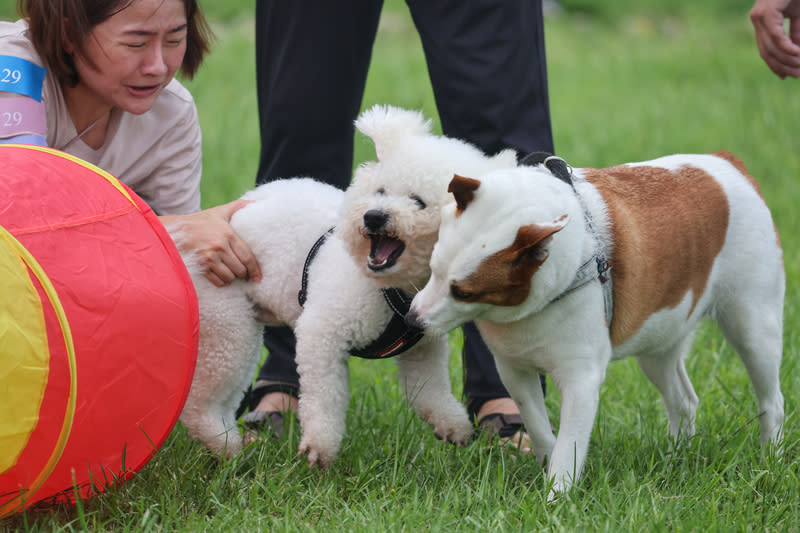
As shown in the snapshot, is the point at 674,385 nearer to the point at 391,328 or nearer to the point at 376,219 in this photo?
the point at 391,328

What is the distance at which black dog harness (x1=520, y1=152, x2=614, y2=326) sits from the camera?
92.9 inches

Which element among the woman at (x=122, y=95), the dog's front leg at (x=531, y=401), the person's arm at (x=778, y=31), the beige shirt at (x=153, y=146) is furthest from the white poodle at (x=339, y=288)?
the person's arm at (x=778, y=31)

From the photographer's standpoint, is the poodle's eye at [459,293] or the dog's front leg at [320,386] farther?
the dog's front leg at [320,386]

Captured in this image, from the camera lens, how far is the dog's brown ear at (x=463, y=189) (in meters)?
2.16

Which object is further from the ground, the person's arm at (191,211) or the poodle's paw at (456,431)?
the person's arm at (191,211)

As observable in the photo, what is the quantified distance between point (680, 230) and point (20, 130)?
1927 mm

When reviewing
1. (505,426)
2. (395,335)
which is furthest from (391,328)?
(505,426)

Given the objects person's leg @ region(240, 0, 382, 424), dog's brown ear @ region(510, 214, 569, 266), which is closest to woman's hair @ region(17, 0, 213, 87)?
person's leg @ region(240, 0, 382, 424)

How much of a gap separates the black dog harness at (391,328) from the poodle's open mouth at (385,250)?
0.16m

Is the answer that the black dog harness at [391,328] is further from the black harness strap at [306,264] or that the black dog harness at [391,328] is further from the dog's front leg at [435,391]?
the dog's front leg at [435,391]

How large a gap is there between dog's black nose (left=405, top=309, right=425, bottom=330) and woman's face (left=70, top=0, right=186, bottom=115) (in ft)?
4.19

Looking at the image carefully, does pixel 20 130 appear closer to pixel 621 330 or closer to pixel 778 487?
pixel 621 330

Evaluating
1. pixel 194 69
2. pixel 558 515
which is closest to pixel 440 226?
pixel 558 515

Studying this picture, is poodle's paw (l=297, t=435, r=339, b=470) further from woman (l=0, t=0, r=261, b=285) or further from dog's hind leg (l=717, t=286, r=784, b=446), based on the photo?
dog's hind leg (l=717, t=286, r=784, b=446)
